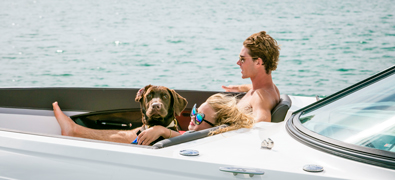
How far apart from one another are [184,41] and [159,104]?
2214cm

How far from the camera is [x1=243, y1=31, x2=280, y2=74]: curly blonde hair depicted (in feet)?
9.71

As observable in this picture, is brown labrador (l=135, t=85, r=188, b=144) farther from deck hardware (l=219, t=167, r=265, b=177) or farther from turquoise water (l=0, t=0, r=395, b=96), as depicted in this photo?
turquoise water (l=0, t=0, r=395, b=96)

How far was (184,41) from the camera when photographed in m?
24.6

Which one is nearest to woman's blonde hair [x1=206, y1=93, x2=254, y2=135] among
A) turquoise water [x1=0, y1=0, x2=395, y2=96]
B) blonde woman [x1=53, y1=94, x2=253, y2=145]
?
blonde woman [x1=53, y1=94, x2=253, y2=145]

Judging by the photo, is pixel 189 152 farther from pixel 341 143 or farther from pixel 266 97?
pixel 266 97

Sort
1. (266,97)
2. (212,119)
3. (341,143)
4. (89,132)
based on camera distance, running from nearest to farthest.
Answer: (341,143), (212,119), (266,97), (89,132)

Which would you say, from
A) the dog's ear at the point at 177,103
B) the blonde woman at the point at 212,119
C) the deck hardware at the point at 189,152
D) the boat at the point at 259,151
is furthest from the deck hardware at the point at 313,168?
the dog's ear at the point at 177,103

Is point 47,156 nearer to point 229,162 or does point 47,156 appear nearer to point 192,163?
point 192,163

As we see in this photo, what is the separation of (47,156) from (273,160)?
3.44ft

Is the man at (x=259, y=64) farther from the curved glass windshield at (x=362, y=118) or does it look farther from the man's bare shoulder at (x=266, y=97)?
the curved glass windshield at (x=362, y=118)

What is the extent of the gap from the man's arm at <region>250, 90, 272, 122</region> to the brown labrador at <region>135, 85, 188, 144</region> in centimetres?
51

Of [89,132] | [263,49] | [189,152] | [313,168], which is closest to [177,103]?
[263,49]

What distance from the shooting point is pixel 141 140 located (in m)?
2.22

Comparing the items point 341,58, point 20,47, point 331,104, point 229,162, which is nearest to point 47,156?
point 229,162
